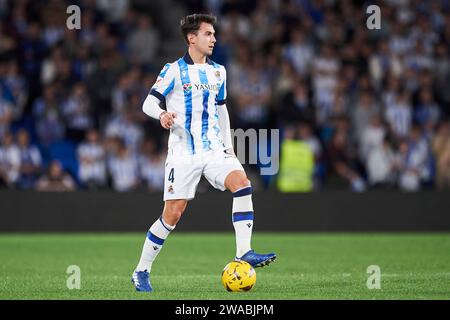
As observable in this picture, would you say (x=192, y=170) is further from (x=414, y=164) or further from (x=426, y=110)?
(x=426, y=110)

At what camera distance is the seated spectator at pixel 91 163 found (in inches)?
710

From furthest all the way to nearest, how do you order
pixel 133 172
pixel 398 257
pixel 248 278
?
pixel 133 172 < pixel 398 257 < pixel 248 278

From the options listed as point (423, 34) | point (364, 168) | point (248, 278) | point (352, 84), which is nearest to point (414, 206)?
point (364, 168)

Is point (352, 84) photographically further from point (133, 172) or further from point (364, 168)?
point (133, 172)

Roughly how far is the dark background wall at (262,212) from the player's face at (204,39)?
8.35m

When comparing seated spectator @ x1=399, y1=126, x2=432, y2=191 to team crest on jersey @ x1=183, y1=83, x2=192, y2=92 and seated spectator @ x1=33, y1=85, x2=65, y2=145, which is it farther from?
team crest on jersey @ x1=183, y1=83, x2=192, y2=92

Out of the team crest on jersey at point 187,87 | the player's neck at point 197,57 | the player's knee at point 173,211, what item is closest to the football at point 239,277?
the player's knee at point 173,211

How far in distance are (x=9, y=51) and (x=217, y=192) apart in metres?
5.15

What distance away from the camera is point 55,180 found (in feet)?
57.4

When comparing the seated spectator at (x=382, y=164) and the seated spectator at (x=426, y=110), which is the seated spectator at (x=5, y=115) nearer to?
the seated spectator at (x=382, y=164)

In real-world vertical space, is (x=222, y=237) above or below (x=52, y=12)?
below

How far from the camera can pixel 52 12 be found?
2012 cm

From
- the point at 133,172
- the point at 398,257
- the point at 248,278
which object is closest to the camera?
the point at 248,278

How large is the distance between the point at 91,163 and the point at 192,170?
Answer: 9360mm
